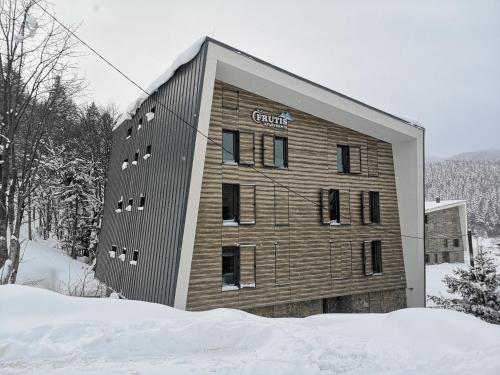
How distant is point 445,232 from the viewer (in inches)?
1411

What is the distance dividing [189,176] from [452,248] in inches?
1349

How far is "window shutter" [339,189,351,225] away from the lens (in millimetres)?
16234

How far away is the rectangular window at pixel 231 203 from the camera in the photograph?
13.2 m

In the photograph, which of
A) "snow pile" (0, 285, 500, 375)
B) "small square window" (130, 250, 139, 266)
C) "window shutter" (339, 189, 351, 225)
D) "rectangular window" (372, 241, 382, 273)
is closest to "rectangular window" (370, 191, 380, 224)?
"rectangular window" (372, 241, 382, 273)

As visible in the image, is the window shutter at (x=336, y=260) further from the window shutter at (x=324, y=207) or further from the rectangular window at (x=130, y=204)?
the rectangular window at (x=130, y=204)

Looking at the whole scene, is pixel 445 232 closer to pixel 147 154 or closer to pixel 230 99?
pixel 230 99

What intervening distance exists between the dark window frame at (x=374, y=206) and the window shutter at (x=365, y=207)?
1.52 feet

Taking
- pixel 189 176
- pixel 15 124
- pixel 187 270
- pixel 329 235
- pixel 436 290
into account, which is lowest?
pixel 436 290

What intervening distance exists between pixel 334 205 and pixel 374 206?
8.99ft

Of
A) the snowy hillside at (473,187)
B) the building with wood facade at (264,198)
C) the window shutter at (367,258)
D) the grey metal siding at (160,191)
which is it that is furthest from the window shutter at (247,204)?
the snowy hillside at (473,187)

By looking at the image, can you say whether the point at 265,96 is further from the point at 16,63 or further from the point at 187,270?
the point at 16,63

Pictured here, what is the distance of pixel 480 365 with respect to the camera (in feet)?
18.9

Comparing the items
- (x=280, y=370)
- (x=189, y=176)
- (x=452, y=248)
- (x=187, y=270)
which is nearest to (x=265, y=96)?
(x=189, y=176)

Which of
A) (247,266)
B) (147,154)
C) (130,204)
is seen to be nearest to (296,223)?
(247,266)
